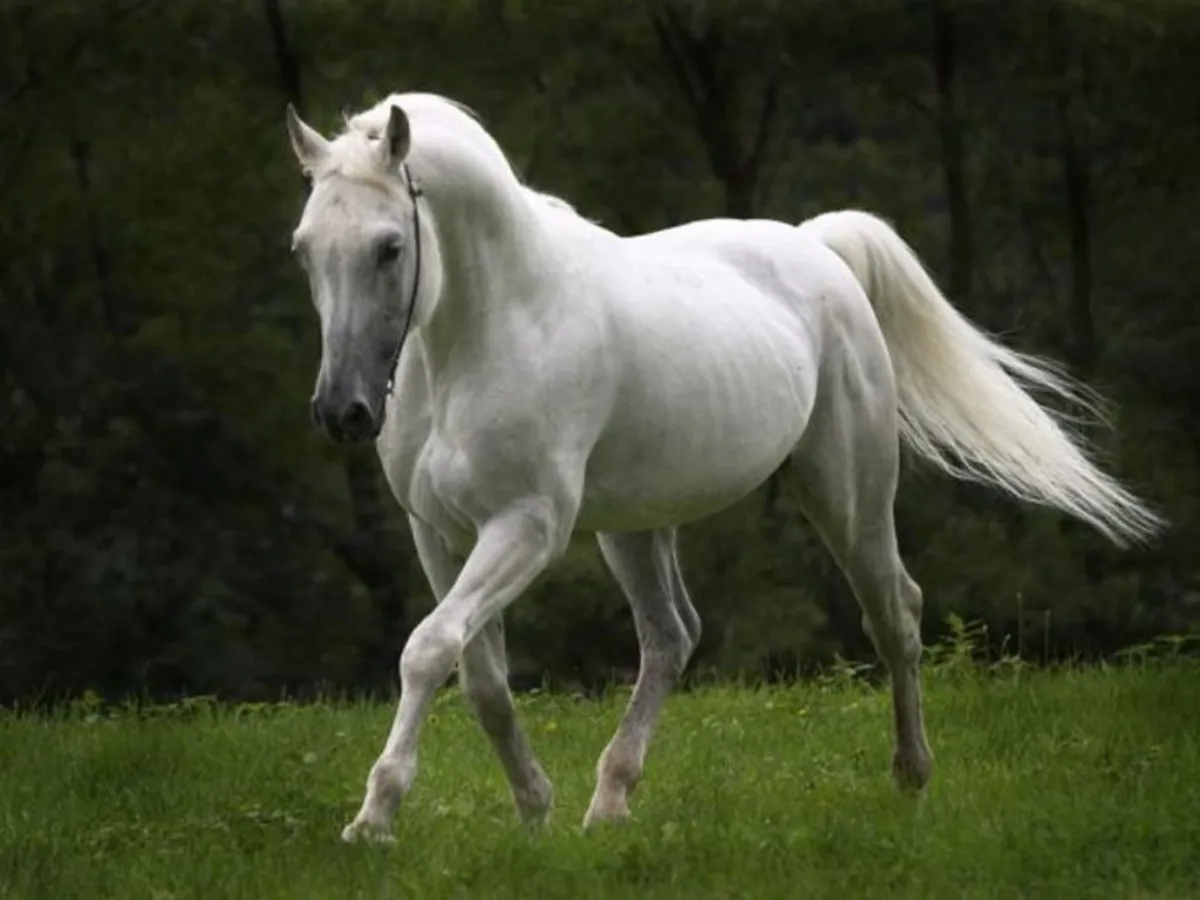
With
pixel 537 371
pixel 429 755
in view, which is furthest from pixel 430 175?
pixel 429 755

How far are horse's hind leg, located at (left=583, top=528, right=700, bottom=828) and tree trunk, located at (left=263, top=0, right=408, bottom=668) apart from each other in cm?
1311

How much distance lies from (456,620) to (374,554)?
1539cm

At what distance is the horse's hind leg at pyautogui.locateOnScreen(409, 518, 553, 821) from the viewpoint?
6.52 m

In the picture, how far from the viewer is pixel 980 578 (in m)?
20.4

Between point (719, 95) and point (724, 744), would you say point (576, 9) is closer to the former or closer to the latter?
point (719, 95)

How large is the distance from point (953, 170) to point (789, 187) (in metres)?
1.50

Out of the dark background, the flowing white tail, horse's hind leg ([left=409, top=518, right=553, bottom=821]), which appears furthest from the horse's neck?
the dark background

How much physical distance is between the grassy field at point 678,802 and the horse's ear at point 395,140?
163 cm

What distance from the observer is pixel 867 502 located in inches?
306

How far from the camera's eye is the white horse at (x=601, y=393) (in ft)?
19.0

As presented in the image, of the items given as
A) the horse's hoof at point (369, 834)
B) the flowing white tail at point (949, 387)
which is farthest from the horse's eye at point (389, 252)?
the flowing white tail at point (949, 387)

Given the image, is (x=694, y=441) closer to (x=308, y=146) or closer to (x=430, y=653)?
(x=430, y=653)

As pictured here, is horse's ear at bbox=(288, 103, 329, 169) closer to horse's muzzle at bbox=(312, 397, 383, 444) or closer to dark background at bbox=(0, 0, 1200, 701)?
horse's muzzle at bbox=(312, 397, 383, 444)

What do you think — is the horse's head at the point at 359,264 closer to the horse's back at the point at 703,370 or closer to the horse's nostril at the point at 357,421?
the horse's nostril at the point at 357,421
